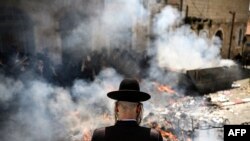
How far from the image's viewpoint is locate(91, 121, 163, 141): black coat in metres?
2.51

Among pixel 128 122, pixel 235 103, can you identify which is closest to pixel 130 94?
pixel 128 122

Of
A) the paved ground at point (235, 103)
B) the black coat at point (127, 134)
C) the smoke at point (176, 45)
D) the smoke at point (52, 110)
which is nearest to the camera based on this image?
the black coat at point (127, 134)

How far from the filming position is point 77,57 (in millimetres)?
12625

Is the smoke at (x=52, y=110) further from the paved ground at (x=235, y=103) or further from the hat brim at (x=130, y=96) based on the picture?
the hat brim at (x=130, y=96)

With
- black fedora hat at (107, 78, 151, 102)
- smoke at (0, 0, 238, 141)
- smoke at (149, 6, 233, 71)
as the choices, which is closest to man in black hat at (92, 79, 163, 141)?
black fedora hat at (107, 78, 151, 102)

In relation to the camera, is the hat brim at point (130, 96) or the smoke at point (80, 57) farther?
the smoke at point (80, 57)

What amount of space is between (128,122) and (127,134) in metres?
0.11

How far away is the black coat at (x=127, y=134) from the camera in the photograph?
251 cm

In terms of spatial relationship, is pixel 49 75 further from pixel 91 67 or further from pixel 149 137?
pixel 149 137

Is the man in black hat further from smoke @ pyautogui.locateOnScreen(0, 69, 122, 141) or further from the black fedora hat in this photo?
smoke @ pyautogui.locateOnScreen(0, 69, 122, 141)

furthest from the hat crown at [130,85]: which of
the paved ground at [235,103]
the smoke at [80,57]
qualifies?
the paved ground at [235,103]

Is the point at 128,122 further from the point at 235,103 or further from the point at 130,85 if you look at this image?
the point at 235,103

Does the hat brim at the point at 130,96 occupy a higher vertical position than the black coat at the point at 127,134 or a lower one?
higher

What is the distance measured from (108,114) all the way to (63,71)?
11.5 ft
